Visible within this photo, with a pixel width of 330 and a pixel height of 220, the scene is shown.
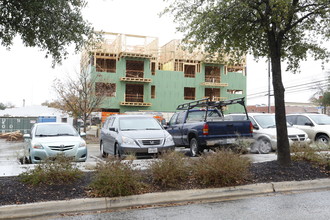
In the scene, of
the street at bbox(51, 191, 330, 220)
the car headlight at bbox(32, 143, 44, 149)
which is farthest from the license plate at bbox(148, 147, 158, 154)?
the street at bbox(51, 191, 330, 220)

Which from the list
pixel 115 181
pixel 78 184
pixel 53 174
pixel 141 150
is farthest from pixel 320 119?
pixel 53 174

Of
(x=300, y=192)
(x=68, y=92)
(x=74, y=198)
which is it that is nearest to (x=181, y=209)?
(x=74, y=198)

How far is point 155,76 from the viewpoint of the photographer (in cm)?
4400

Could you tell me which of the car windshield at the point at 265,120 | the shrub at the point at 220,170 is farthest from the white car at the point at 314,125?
the shrub at the point at 220,170

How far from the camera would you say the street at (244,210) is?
18.3 feet

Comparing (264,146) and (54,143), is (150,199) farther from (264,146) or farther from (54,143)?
(264,146)

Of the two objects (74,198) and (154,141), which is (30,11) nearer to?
(74,198)

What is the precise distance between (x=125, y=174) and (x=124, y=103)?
3561 centimetres

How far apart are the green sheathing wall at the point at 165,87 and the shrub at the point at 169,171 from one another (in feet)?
113

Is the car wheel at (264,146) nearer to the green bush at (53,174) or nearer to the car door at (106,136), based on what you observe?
the car door at (106,136)

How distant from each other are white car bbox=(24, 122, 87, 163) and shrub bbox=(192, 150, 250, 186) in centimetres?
430

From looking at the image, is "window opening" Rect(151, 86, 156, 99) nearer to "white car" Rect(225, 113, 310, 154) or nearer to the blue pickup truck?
"white car" Rect(225, 113, 310, 154)

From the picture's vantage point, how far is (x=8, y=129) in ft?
109

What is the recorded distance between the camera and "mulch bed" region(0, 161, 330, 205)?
6.17 m
